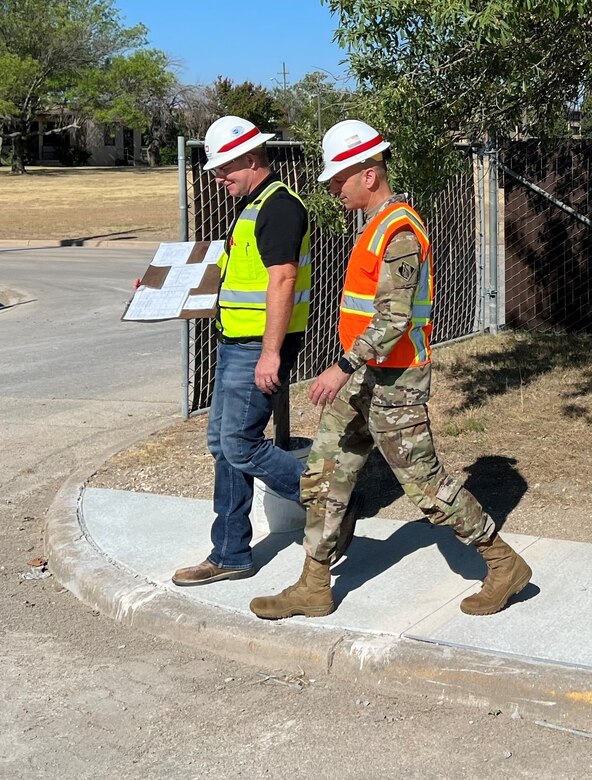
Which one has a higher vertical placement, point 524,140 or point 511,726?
point 524,140

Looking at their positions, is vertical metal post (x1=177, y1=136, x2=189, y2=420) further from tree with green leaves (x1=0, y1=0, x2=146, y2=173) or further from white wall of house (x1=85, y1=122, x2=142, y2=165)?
white wall of house (x1=85, y1=122, x2=142, y2=165)

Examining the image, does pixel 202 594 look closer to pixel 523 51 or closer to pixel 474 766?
pixel 474 766

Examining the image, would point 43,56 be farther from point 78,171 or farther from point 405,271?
point 405,271

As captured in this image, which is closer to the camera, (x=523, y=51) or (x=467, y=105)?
(x=523, y=51)

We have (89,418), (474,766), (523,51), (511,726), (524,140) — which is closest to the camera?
(474,766)

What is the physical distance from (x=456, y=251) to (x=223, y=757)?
26.3 feet

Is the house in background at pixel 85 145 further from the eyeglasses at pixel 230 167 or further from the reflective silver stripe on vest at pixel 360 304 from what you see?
the reflective silver stripe on vest at pixel 360 304

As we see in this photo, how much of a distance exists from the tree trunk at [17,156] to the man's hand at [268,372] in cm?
6367

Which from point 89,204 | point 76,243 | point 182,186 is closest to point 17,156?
point 89,204

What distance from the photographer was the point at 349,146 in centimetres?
416

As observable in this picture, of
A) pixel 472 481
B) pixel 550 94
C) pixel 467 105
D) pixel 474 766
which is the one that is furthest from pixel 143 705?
pixel 550 94

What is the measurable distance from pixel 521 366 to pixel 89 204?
1424 inches

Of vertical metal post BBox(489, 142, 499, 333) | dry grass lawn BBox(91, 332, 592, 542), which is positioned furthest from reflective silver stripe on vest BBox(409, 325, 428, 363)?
vertical metal post BBox(489, 142, 499, 333)

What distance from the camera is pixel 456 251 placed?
11.0 m
